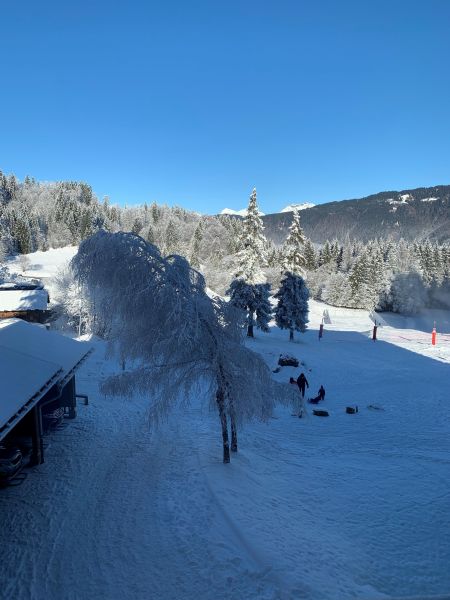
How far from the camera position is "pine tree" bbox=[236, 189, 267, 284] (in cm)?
3581

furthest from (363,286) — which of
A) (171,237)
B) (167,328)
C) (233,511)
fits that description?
(171,237)

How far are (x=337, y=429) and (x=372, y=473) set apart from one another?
14.4 feet

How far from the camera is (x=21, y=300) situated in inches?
1352

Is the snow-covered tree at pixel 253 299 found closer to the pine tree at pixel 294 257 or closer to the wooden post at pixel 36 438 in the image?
the pine tree at pixel 294 257

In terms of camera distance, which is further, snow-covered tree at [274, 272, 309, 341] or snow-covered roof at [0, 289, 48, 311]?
snow-covered tree at [274, 272, 309, 341]

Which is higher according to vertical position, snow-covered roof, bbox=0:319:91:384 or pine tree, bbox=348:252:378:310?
pine tree, bbox=348:252:378:310

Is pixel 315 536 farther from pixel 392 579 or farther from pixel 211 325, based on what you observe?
pixel 211 325

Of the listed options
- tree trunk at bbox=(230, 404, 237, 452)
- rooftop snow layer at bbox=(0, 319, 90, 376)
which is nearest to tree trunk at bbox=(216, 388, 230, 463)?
tree trunk at bbox=(230, 404, 237, 452)

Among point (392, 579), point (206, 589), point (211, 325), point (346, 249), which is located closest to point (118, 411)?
point (211, 325)

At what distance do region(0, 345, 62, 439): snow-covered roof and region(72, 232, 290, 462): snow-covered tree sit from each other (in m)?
2.00

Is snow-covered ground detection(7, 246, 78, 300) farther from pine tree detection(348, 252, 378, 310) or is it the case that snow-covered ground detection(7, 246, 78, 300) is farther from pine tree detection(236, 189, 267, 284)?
pine tree detection(348, 252, 378, 310)

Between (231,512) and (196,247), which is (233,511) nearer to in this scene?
(231,512)

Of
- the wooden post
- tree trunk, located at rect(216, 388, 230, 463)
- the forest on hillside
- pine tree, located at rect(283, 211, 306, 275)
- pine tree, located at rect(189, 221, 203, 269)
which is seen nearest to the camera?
tree trunk, located at rect(216, 388, 230, 463)

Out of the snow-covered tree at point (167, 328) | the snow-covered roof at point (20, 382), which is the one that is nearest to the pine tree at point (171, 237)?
the snow-covered roof at point (20, 382)
